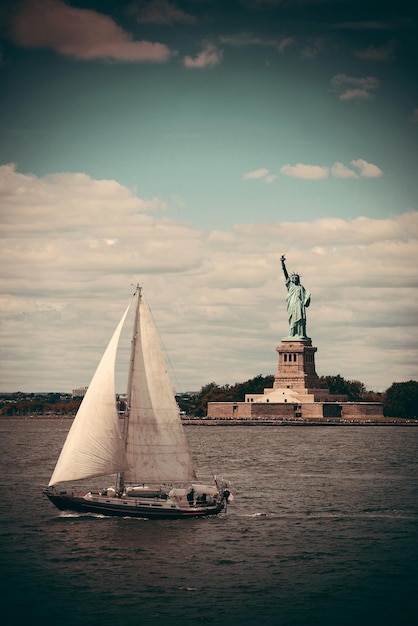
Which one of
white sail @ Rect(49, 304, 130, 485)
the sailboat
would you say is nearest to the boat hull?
the sailboat

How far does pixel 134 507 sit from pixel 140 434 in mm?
4079

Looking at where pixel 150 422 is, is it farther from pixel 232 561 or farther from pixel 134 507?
pixel 232 561

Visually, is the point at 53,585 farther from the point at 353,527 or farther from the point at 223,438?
the point at 223,438

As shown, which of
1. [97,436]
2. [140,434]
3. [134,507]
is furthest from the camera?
[140,434]

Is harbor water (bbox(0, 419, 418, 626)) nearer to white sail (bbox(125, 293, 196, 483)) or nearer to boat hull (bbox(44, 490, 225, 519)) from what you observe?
boat hull (bbox(44, 490, 225, 519))

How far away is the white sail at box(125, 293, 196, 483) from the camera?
2500 inches

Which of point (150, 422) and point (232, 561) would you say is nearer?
point (232, 561)

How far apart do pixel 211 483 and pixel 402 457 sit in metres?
42.7

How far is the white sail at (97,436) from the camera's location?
203 ft

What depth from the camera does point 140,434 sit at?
209 feet

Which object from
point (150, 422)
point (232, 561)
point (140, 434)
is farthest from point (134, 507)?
point (232, 561)

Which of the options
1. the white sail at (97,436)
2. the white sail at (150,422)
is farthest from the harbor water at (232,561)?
the white sail at (97,436)

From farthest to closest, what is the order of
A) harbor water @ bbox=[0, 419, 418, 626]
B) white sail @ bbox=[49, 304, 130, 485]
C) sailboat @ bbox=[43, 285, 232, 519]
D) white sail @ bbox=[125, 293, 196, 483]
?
white sail @ bbox=[125, 293, 196, 483]
sailboat @ bbox=[43, 285, 232, 519]
white sail @ bbox=[49, 304, 130, 485]
harbor water @ bbox=[0, 419, 418, 626]

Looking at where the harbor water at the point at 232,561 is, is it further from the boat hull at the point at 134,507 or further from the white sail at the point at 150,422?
the white sail at the point at 150,422
